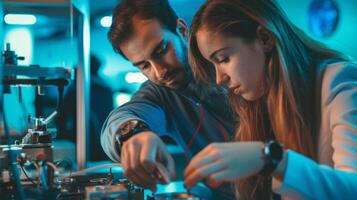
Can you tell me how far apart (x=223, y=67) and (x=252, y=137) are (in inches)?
12.1

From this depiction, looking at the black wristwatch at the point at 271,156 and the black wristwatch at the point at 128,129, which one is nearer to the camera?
the black wristwatch at the point at 271,156

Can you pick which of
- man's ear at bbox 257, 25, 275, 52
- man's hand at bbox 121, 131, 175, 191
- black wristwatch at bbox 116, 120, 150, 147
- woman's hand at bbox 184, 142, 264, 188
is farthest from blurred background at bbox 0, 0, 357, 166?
woman's hand at bbox 184, 142, 264, 188

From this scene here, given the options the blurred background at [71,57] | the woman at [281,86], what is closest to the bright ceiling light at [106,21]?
the blurred background at [71,57]

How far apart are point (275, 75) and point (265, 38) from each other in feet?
0.47

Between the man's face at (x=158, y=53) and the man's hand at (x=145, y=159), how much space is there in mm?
534

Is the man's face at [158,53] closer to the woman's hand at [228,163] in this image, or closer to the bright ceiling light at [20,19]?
the bright ceiling light at [20,19]

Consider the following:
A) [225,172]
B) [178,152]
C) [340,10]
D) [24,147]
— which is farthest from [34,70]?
[340,10]

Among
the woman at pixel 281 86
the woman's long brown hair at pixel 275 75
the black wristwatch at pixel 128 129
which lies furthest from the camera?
the black wristwatch at pixel 128 129

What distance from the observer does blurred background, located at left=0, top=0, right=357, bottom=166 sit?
167cm

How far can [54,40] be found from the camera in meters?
1.71

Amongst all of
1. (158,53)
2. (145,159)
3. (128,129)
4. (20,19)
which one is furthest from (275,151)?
(20,19)

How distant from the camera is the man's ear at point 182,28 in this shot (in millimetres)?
1675

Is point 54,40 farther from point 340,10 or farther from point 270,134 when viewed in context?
point 340,10

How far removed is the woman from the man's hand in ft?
0.52
